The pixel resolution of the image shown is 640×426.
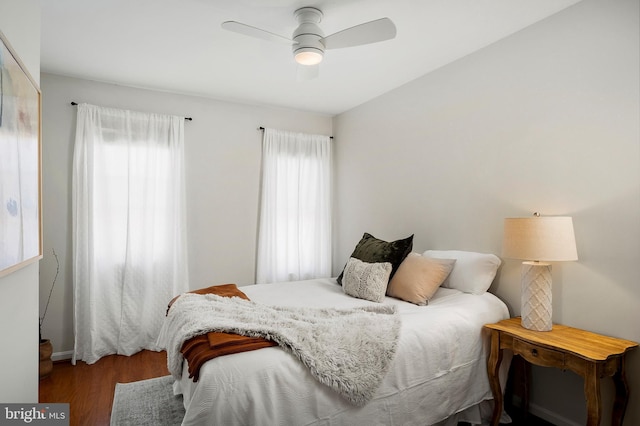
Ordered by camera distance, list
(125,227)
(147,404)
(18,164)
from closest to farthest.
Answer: (18,164)
(147,404)
(125,227)

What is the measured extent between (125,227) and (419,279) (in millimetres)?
2728

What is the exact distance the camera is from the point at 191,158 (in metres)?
3.85

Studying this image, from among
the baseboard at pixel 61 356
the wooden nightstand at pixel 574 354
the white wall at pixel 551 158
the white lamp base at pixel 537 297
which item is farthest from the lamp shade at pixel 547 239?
the baseboard at pixel 61 356

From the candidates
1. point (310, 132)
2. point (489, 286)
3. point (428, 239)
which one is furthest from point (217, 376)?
point (310, 132)

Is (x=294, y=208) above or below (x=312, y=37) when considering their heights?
below

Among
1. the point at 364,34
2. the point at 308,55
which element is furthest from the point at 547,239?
the point at 308,55

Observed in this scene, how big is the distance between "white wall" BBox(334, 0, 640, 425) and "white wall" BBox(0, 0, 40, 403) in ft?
9.14

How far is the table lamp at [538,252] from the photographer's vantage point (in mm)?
2041

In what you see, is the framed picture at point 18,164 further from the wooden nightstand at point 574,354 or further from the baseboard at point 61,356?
the wooden nightstand at point 574,354

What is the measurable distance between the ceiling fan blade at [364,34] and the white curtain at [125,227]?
84.9 inches

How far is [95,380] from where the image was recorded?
291 cm

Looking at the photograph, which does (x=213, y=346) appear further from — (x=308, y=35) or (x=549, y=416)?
(x=549, y=416)

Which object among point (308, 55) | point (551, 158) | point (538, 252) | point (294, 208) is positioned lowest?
point (538, 252)

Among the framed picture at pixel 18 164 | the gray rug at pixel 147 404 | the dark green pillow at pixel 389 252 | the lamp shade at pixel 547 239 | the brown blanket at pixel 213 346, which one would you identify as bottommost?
the gray rug at pixel 147 404
